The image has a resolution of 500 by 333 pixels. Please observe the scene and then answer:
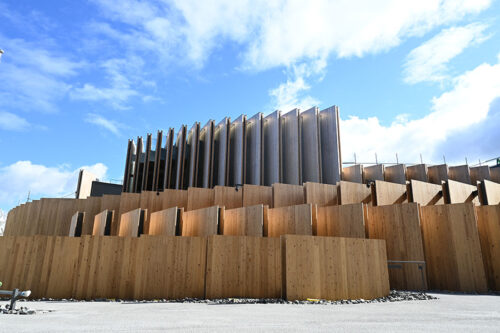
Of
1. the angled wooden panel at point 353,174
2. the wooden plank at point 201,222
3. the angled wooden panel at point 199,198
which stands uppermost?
the angled wooden panel at point 353,174

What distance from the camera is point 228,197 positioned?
13.1 m

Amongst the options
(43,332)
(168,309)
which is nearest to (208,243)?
(168,309)

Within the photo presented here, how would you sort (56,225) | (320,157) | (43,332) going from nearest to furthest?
(43,332) < (56,225) < (320,157)

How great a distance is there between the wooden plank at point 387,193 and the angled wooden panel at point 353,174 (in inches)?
138

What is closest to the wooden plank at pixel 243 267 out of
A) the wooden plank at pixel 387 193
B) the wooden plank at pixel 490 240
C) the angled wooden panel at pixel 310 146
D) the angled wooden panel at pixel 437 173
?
the wooden plank at pixel 387 193

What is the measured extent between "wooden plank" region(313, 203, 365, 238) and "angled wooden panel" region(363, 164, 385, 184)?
7.20 m

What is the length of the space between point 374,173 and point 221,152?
337 inches

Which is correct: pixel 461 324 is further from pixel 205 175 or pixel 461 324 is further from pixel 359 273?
pixel 205 175

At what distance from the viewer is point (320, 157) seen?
17.3 metres

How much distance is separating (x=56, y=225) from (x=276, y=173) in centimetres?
1056

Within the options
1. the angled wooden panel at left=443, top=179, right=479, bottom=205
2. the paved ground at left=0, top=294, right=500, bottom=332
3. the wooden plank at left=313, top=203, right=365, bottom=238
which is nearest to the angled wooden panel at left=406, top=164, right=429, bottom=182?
the angled wooden panel at left=443, top=179, right=479, bottom=205

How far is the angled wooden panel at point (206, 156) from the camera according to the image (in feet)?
65.4

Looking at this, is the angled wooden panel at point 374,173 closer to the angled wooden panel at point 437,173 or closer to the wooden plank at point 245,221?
the angled wooden panel at point 437,173

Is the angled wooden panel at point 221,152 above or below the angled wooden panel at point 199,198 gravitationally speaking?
above
